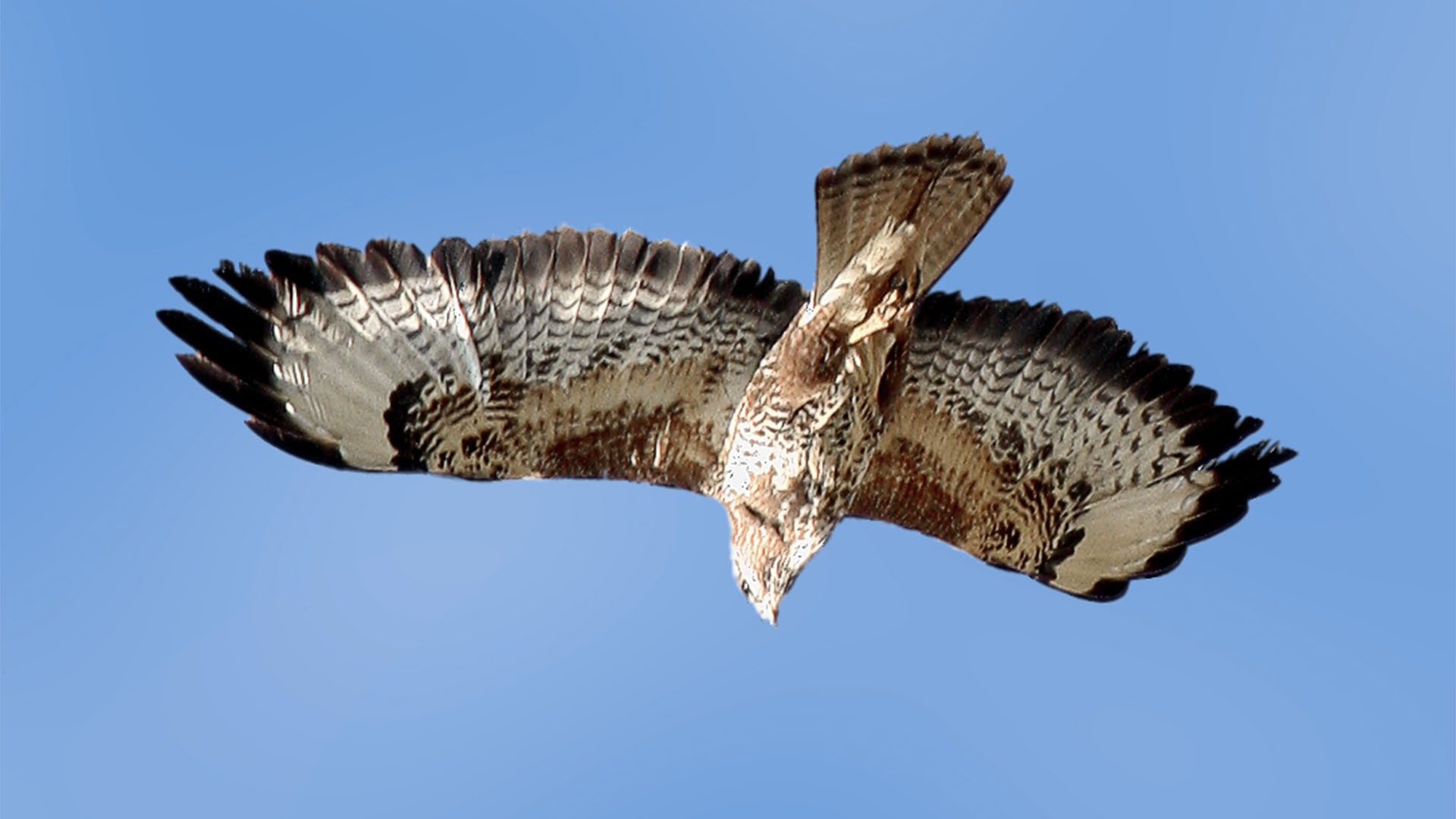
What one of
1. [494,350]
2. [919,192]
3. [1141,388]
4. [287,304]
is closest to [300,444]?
[287,304]

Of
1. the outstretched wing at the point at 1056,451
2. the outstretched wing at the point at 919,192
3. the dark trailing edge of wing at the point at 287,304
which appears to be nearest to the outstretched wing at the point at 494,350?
the dark trailing edge of wing at the point at 287,304

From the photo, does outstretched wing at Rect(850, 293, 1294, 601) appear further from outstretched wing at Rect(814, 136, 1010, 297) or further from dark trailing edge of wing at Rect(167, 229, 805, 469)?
dark trailing edge of wing at Rect(167, 229, 805, 469)

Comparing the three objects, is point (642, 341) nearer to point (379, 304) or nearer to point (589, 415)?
point (589, 415)

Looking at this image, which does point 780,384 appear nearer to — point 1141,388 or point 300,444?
point 1141,388

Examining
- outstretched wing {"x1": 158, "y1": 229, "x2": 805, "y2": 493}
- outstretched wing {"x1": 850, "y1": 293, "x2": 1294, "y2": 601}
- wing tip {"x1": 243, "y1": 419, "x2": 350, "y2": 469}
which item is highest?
outstretched wing {"x1": 850, "y1": 293, "x2": 1294, "y2": 601}

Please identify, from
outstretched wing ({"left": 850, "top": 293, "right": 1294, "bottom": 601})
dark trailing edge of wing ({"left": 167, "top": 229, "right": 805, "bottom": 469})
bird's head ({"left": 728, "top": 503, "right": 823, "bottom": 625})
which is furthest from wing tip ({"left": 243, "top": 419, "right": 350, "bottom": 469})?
outstretched wing ({"left": 850, "top": 293, "right": 1294, "bottom": 601})


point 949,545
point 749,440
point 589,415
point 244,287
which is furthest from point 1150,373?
point 244,287

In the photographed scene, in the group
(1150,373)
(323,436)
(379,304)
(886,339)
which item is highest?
(1150,373)
